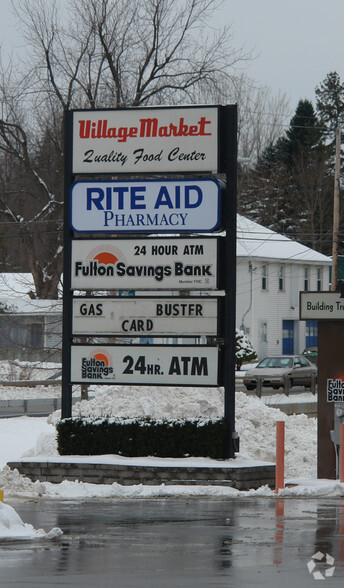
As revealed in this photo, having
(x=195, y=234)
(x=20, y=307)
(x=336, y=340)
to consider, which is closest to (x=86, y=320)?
(x=195, y=234)

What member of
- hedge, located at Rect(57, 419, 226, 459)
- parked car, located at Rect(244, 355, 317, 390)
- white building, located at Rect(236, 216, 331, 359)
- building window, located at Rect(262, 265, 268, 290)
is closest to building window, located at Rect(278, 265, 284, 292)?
white building, located at Rect(236, 216, 331, 359)

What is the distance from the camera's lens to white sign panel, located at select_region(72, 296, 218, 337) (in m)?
17.5

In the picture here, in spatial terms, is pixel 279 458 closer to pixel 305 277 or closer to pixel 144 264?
pixel 144 264

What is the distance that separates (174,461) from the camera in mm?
16625

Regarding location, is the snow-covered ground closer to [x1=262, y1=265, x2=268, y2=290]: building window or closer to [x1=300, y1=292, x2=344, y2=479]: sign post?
[x1=300, y1=292, x2=344, y2=479]: sign post

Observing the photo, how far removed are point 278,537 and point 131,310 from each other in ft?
24.1

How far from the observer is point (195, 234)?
61.0 ft

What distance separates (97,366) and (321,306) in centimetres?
382

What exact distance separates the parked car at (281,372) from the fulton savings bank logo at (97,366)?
1089 inches

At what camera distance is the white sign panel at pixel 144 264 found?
17.6 metres

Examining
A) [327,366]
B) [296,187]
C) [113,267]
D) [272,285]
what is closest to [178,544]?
[327,366]

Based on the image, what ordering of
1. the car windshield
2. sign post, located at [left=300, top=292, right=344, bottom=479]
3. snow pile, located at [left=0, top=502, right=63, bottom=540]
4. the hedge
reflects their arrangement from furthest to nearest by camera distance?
1. the car windshield
2. sign post, located at [left=300, top=292, right=344, bottom=479]
3. the hedge
4. snow pile, located at [left=0, top=502, right=63, bottom=540]

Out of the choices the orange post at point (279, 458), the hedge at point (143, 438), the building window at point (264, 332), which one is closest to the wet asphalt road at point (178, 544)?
the orange post at point (279, 458)

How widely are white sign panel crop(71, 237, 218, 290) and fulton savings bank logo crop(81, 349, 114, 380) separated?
1.11m
